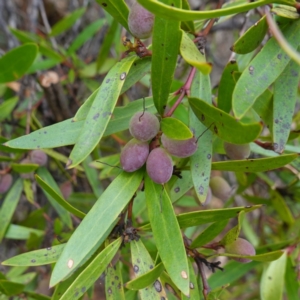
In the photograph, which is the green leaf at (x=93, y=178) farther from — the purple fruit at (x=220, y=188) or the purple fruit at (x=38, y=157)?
the purple fruit at (x=220, y=188)

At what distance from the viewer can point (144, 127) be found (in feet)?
2.12

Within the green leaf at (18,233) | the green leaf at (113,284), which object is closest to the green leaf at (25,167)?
the green leaf at (18,233)

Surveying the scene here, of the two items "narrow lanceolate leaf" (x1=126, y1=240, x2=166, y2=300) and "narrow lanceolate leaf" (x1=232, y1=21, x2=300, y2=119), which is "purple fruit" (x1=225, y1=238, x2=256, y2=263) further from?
"narrow lanceolate leaf" (x1=232, y1=21, x2=300, y2=119)

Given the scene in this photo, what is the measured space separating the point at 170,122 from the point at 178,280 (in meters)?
0.25

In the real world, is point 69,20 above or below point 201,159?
below

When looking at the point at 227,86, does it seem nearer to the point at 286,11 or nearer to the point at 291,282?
the point at 286,11

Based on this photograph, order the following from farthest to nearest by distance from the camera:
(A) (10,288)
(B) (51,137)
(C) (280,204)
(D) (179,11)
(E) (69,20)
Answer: (E) (69,20) < (C) (280,204) < (A) (10,288) < (B) (51,137) < (D) (179,11)

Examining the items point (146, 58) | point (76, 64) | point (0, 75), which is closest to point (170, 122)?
point (146, 58)

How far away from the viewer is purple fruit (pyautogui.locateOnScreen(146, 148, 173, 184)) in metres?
0.65

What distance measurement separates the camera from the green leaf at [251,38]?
26.4 inches

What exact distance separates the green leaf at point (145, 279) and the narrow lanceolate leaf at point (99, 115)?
0.21 metres

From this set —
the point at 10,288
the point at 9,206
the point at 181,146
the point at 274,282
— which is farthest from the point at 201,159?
the point at 9,206

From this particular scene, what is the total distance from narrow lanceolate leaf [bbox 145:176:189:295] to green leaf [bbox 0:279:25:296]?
1.50 feet

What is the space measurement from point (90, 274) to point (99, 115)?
0.27 metres
